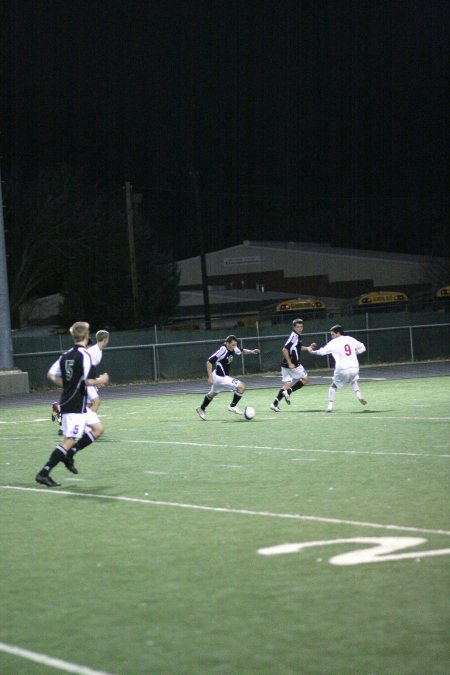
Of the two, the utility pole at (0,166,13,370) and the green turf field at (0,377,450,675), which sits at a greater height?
the utility pole at (0,166,13,370)

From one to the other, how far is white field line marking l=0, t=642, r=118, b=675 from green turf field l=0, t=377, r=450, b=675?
2 cm

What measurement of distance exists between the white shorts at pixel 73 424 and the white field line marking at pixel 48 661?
6783 mm

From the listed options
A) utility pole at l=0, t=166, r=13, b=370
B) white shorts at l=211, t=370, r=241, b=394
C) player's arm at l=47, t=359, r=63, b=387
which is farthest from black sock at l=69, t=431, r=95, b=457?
utility pole at l=0, t=166, r=13, b=370

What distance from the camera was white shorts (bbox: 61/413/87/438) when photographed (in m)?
13.5

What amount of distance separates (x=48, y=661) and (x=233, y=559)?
279cm

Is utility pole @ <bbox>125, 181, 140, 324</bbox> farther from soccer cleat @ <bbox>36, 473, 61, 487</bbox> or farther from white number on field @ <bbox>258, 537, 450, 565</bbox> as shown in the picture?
white number on field @ <bbox>258, 537, 450, 565</bbox>

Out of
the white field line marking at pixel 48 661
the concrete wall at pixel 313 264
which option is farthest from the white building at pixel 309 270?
the white field line marking at pixel 48 661

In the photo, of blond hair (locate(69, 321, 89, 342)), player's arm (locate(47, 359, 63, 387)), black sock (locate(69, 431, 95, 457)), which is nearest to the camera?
blond hair (locate(69, 321, 89, 342))

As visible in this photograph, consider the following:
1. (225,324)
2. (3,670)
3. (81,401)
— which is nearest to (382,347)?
(225,324)

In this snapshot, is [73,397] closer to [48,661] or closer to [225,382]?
[48,661]

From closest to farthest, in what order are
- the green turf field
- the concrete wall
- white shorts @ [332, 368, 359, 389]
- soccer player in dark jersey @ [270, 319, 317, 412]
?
1. the green turf field
2. white shorts @ [332, 368, 359, 389]
3. soccer player in dark jersey @ [270, 319, 317, 412]
4. the concrete wall

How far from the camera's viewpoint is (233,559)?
8883 mm

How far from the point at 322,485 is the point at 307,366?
3341 centimetres

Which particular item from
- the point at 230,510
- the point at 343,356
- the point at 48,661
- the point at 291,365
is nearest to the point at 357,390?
the point at 343,356
